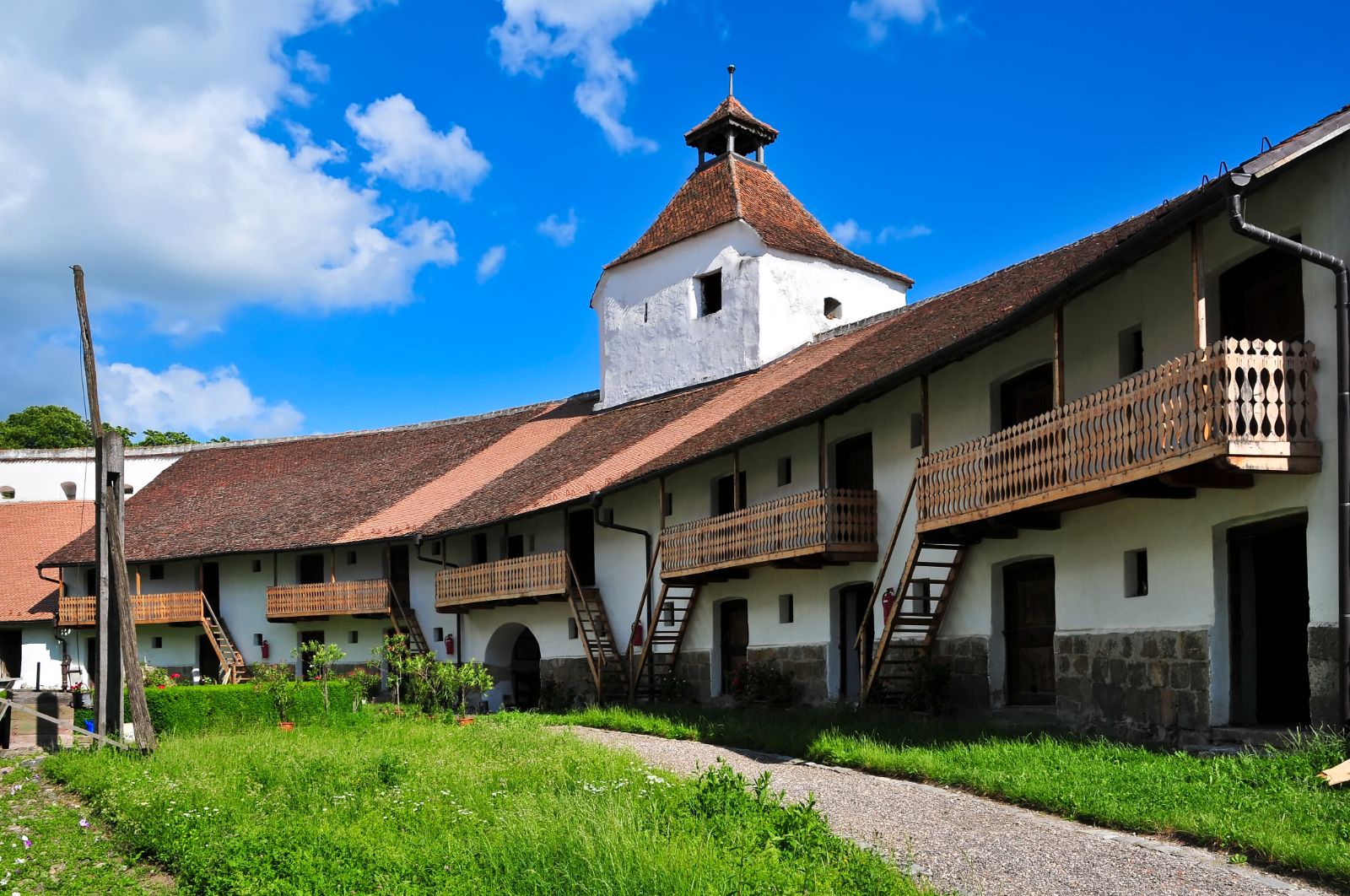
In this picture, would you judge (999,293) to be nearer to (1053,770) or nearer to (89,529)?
(1053,770)

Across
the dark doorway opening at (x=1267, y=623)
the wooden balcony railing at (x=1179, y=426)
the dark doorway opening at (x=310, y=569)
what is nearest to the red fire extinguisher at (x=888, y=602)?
the wooden balcony railing at (x=1179, y=426)

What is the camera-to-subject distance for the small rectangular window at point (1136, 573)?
582 inches

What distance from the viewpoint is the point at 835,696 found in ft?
67.3

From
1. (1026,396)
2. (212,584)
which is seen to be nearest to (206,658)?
(212,584)

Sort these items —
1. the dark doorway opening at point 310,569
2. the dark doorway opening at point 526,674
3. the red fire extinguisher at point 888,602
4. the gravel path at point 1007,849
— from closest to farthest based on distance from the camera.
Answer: the gravel path at point 1007,849
the red fire extinguisher at point 888,602
the dark doorway opening at point 526,674
the dark doorway opening at point 310,569

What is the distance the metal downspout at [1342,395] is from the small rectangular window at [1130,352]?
126 inches

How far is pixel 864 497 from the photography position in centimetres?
1958

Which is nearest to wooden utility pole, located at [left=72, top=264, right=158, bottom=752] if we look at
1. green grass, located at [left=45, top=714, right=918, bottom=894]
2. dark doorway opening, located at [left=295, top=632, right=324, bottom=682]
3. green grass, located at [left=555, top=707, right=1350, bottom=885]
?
green grass, located at [left=45, top=714, right=918, bottom=894]

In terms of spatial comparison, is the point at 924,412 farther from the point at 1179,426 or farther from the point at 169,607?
the point at 169,607

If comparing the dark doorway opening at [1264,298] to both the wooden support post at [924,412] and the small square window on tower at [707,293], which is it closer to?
the wooden support post at [924,412]

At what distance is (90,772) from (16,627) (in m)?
32.6

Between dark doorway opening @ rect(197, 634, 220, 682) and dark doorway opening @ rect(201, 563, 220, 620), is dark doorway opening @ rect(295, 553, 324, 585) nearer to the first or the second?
dark doorway opening @ rect(201, 563, 220, 620)

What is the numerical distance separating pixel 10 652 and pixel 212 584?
29.5 feet

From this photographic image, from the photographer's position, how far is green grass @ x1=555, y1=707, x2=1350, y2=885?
9117 mm
